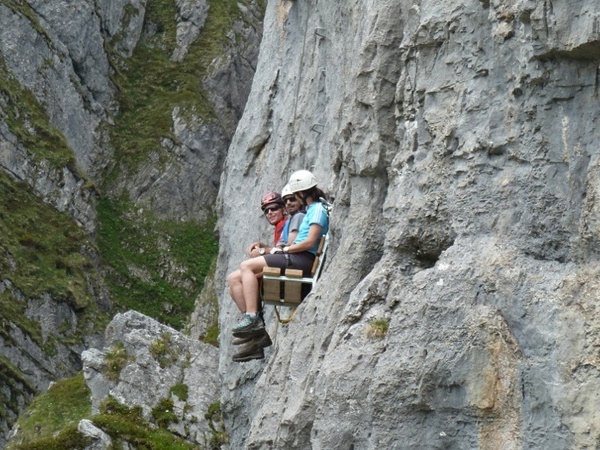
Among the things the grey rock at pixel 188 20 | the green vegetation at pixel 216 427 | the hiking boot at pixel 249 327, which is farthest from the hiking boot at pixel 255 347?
the grey rock at pixel 188 20

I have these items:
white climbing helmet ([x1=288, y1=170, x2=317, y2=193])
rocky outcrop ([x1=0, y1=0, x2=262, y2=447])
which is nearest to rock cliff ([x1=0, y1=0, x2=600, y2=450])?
white climbing helmet ([x1=288, y1=170, x2=317, y2=193])

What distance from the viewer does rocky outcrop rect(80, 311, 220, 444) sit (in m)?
26.9

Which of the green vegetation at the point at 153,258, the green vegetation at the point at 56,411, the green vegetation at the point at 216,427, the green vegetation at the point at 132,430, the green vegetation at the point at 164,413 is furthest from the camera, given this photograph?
the green vegetation at the point at 153,258

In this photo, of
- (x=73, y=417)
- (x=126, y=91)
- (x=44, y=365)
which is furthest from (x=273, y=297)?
(x=126, y=91)

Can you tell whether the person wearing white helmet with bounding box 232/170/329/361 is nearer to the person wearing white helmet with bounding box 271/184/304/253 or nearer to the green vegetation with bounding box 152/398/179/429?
the person wearing white helmet with bounding box 271/184/304/253

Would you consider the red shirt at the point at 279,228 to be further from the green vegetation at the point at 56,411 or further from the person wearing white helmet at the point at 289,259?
the green vegetation at the point at 56,411

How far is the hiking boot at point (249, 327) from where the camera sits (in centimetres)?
1705

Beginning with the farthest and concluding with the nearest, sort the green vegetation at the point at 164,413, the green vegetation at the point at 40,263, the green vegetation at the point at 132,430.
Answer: the green vegetation at the point at 40,263
the green vegetation at the point at 164,413
the green vegetation at the point at 132,430

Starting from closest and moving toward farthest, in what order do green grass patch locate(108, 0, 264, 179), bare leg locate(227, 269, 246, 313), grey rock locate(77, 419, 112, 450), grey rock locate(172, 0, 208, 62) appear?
bare leg locate(227, 269, 246, 313) < grey rock locate(77, 419, 112, 450) < green grass patch locate(108, 0, 264, 179) < grey rock locate(172, 0, 208, 62)

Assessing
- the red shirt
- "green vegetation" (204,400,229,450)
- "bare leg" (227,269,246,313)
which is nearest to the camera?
A: "bare leg" (227,269,246,313)

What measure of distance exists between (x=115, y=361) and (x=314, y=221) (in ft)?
42.3

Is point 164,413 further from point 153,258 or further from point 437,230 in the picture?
point 153,258

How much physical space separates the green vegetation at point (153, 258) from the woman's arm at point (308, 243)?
32.1 meters

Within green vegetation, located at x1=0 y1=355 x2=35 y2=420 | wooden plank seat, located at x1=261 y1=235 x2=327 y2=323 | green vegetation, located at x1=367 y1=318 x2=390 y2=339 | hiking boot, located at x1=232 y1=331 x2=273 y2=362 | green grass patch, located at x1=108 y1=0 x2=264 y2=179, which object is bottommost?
green vegetation, located at x1=367 y1=318 x2=390 y2=339
